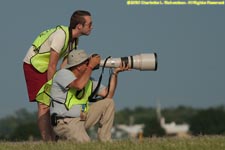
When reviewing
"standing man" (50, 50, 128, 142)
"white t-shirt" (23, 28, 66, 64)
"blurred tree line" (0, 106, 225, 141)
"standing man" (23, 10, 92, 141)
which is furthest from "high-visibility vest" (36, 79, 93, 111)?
"blurred tree line" (0, 106, 225, 141)

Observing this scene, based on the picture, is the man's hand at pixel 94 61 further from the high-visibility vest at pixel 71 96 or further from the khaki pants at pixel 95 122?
the khaki pants at pixel 95 122

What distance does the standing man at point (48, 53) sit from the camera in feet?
40.0

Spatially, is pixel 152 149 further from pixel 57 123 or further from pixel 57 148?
pixel 57 123

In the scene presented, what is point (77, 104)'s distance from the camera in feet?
39.1

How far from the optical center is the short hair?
12148 millimetres

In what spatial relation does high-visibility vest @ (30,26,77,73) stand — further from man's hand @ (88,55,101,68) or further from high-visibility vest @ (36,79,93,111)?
man's hand @ (88,55,101,68)

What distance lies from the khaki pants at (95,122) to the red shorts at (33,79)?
0.91 meters

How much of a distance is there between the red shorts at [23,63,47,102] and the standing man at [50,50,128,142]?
0.80 meters

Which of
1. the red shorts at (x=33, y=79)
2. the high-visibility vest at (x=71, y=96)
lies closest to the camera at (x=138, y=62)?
the high-visibility vest at (x=71, y=96)

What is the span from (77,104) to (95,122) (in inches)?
16.1

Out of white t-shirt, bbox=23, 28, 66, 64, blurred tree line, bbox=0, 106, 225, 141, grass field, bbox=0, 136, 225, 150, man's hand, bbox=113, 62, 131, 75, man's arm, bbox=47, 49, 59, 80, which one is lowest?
blurred tree line, bbox=0, 106, 225, 141

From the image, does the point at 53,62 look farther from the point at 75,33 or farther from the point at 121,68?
the point at 121,68

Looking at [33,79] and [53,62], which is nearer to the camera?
[53,62]

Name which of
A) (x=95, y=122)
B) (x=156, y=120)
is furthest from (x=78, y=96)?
(x=156, y=120)
